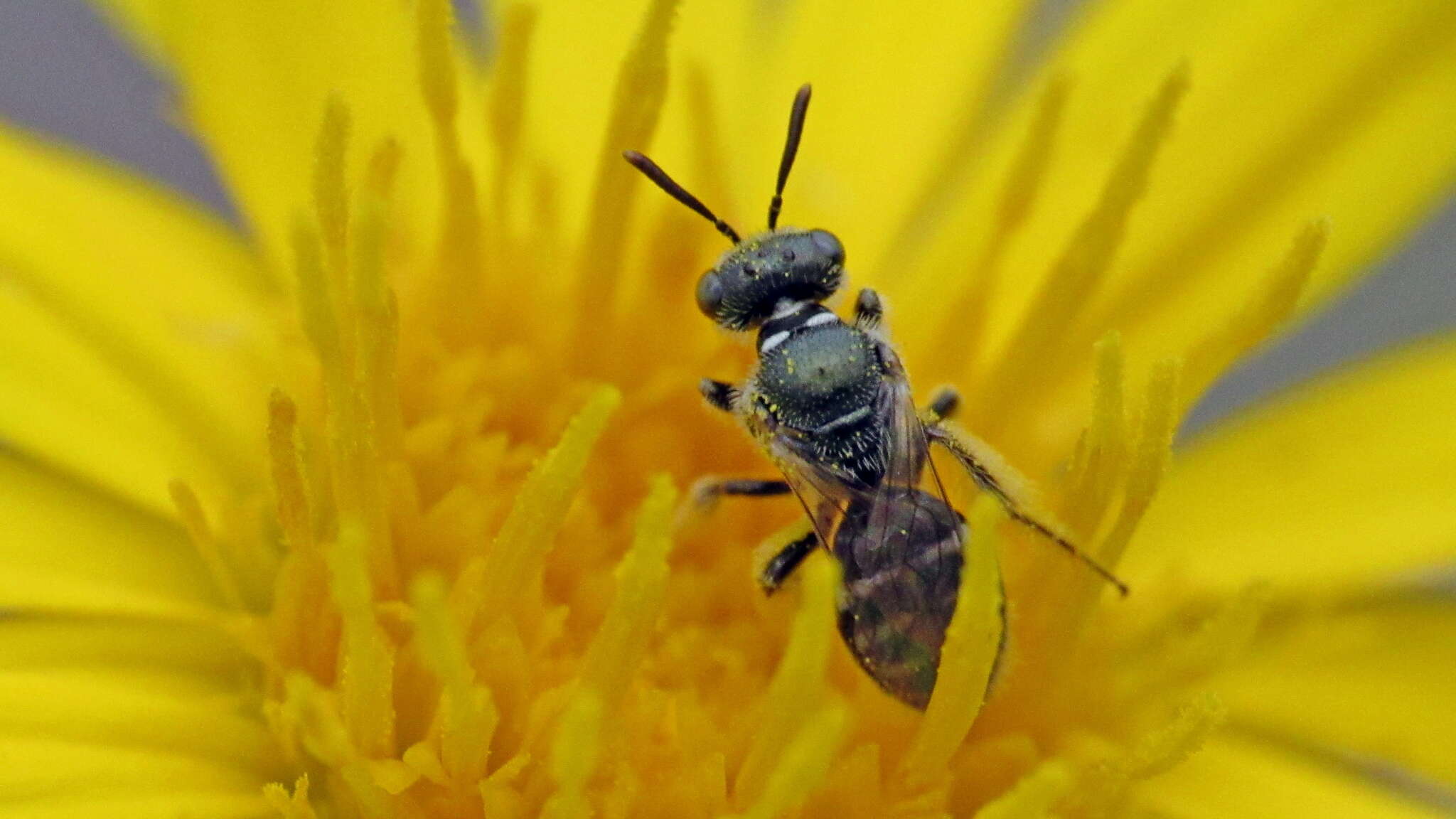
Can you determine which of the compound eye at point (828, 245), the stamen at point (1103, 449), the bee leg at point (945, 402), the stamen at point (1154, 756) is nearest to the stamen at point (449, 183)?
the compound eye at point (828, 245)

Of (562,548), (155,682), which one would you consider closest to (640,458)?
(562,548)

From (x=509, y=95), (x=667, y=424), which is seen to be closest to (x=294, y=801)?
(x=667, y=424)

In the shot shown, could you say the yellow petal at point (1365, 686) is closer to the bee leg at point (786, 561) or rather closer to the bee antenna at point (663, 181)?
the bee leg at point (786, 561)

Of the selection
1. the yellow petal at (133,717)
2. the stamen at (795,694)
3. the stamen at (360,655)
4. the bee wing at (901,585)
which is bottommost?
the stamen at (795,694)

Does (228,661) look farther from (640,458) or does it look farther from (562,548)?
(640,458)

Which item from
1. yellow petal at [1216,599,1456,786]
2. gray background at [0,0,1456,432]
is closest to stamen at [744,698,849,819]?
yellow petal at [1216,599,1456,786]

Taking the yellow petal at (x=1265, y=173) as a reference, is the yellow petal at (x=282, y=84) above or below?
above
